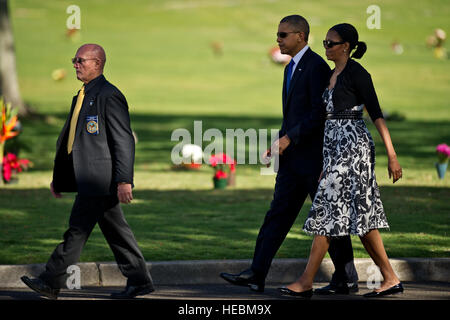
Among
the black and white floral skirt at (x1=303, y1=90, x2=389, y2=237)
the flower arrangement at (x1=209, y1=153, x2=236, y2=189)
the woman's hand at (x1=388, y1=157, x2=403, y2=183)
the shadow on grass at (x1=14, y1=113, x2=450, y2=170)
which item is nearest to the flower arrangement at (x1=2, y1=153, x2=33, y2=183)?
the shadow on grass at (x1=14, y1=113, x2=450, y2=170)

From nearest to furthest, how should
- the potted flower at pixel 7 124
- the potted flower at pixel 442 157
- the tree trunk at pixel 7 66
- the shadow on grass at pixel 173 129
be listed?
the potted flower at pixel 7 124
the potted flower at pixel 442 157
the shadow on grass at pixel 173 129
the tree trunk at pixel 7 66

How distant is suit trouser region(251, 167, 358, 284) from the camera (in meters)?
6.52

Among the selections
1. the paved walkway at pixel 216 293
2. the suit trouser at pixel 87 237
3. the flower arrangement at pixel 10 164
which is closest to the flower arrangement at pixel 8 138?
the flower arrangement at pixel 10 164

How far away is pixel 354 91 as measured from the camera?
636 cm

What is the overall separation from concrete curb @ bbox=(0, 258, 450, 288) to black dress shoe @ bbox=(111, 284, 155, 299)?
52 cm

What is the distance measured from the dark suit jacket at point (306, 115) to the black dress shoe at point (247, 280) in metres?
0.83

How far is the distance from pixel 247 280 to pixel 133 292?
83 centimetres

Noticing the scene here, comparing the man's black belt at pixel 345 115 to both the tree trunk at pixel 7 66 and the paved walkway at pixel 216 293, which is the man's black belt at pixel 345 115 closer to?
the paved walkway at pixel 216 293

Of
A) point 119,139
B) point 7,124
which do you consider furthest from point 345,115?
point 7,124

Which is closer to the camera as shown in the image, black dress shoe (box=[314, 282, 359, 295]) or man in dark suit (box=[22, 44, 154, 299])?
man in dark suit (box=[22, 44, 154, 299])

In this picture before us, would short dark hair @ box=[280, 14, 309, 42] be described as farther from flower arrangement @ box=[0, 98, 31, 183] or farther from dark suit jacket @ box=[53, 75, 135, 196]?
flower arrangement @ box=[0, 98, 31, 183]

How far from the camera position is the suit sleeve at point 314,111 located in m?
6.36

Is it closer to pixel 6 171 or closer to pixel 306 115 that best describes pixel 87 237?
pixel 306 115
